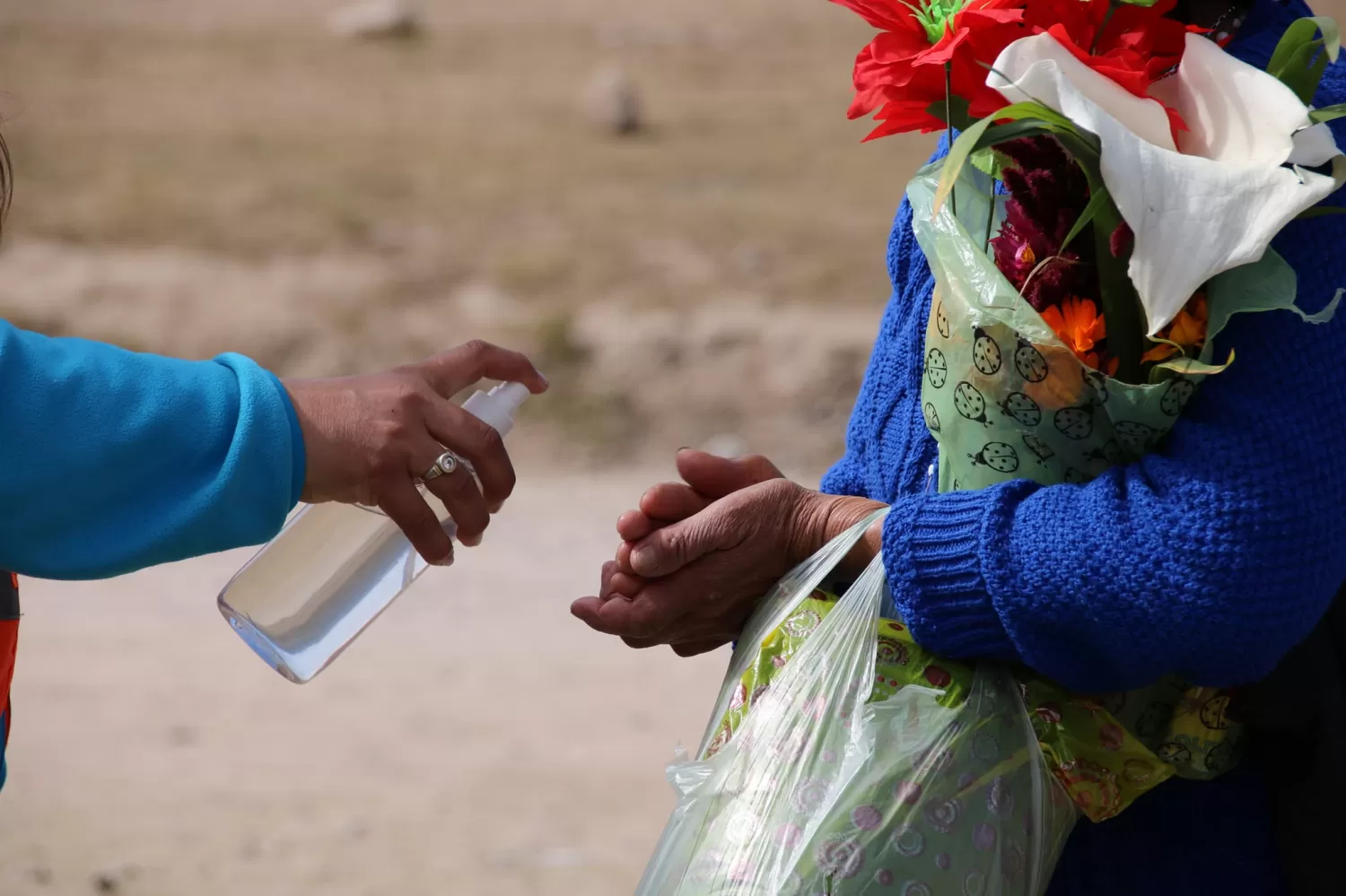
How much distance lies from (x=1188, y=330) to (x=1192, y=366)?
58 millimetres

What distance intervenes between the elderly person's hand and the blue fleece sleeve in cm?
43

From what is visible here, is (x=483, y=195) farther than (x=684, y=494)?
Yes

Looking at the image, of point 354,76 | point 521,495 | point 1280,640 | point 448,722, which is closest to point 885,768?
A: point 1280,640

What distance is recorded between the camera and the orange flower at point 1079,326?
140 cm

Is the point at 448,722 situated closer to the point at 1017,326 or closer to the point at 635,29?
the point at 1017,326

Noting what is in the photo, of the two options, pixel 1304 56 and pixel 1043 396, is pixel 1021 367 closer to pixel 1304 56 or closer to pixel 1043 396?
pixel 1043 396

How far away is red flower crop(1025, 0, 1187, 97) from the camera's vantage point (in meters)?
1.41

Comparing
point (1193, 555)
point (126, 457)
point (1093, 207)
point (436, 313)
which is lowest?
point (436, 313)

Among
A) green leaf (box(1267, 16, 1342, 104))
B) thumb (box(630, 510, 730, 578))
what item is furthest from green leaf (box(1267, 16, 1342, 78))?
thumb (box(630, 510, 730, 578))

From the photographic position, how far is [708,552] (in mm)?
1739

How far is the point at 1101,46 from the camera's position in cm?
144

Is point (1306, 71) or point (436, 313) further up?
point (1306, 71)

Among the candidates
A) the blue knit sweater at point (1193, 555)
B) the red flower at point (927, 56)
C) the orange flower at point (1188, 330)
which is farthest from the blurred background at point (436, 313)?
the orange flower at point (1188, 330)

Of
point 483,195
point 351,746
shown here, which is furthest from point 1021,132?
point 483,195
